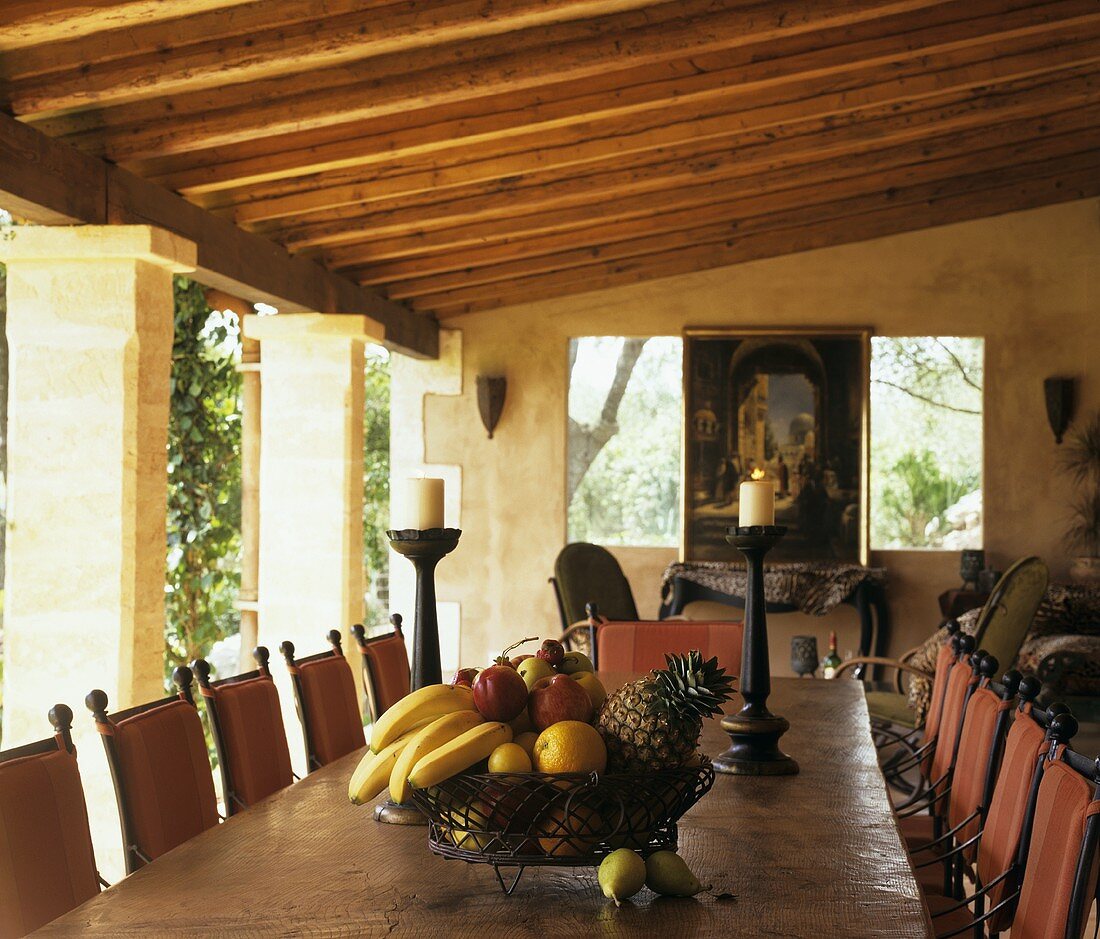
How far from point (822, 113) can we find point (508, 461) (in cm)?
362

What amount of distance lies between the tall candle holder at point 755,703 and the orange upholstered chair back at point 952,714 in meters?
0.44

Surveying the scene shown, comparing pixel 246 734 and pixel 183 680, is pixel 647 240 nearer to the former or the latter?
pixel 246 734

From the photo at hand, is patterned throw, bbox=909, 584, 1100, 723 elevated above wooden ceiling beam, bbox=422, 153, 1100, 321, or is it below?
below

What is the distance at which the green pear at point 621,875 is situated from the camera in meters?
1.39

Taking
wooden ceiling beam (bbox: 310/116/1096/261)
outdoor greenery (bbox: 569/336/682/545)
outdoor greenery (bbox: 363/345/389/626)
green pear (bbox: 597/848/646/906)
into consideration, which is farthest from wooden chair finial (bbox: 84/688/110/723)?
outdoor greenery (bbox: 363/345/389/626)

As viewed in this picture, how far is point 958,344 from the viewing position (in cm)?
783

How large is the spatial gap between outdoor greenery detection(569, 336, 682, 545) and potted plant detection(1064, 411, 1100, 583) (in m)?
2.44

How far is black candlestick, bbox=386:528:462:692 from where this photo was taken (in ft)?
6.40

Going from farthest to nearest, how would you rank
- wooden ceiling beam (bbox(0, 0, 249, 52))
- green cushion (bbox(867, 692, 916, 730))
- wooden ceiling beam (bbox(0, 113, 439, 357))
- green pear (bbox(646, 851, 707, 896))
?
green cushion (bbox(867, 692, 916, 730)), wooden ceiling beam (bbox(0, 113, 439, 357)), wooden ceiling beam (bbox(0, 0, 249, 52)), green pear (bbox(646, 851, 707, 896))

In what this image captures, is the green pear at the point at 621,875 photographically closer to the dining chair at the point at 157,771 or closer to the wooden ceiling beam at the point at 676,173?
the dining chair at the point at 157,771

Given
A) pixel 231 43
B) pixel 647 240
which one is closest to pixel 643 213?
pixel 647 240

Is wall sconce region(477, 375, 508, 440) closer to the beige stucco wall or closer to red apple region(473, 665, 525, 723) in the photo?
the beige stucco wall

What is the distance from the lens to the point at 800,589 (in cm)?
725

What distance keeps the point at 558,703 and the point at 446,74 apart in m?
2.72
